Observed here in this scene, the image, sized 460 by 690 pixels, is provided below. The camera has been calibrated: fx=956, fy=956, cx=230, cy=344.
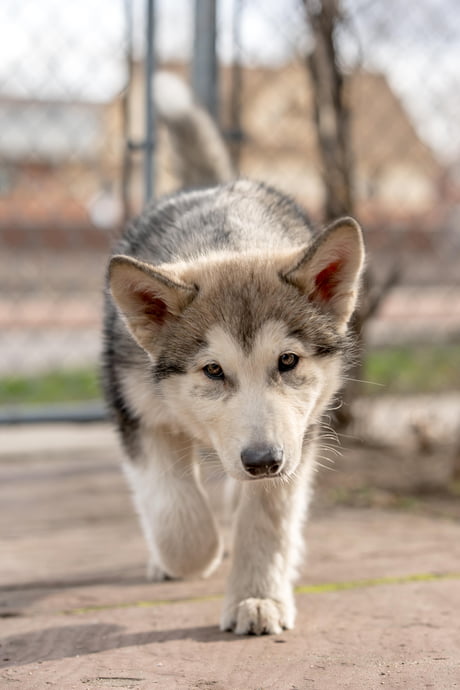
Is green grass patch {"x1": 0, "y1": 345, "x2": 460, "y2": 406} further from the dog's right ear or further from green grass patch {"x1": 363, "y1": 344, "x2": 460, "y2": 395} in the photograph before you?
the dog's right ear

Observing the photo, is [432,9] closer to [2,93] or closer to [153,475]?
[2,93]

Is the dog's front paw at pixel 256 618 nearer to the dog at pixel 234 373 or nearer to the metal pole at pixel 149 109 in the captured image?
the dog at pixel 234 373

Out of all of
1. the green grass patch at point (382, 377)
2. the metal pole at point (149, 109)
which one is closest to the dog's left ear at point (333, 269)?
the metal pole at point (149, 109)

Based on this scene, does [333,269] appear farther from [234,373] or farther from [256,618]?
[256,618]

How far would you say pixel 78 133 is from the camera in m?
6.93

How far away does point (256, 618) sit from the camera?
2.81 metres

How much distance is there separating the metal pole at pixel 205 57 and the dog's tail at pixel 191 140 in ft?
3.01

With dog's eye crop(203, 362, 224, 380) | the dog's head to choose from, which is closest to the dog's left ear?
the dog's head

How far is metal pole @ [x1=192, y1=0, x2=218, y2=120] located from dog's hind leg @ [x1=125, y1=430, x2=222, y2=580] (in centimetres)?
319

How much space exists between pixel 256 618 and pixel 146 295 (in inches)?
39.7

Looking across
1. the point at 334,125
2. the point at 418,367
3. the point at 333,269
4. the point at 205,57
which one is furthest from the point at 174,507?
the point at 418,367

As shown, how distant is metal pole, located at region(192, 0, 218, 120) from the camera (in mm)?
5809

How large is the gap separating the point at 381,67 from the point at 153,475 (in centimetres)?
392

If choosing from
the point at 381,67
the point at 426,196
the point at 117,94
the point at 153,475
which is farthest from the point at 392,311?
the point at 153,475
